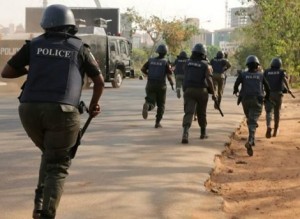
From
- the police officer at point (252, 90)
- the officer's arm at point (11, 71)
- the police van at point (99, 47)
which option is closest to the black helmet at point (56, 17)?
the officer's arm at point (11, 71)

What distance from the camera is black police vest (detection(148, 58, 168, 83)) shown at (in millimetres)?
11641

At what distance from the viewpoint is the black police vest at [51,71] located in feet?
13.7

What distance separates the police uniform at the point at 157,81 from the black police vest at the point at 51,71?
742cm

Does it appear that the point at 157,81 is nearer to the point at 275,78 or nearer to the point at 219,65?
the point at 275,78

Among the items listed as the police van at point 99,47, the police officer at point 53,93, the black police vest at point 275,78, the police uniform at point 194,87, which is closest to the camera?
the police officer at point 53,93

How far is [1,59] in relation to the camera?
84.2 ft

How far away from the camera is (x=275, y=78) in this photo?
432 inches

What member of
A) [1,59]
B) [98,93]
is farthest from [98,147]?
[1,59]

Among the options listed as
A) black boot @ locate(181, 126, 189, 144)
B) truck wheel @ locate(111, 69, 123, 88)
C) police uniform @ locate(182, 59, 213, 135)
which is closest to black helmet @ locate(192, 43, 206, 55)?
police uniform @ locate(182, 59, 213, 135)

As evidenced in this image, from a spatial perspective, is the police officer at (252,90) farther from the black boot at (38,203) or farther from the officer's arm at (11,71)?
the officer's arm at (11,71)

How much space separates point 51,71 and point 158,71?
750 centimetres

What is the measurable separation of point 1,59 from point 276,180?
66.2ft

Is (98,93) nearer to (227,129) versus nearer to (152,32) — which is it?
(227,129)

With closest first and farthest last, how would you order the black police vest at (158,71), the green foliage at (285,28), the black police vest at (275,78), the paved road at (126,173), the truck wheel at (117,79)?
the paved road at (126,173)
the black police vest at (275,78)
the black police vest at (158,71)
the green foliage at (285,28)
the truck wheel at (117,79)
